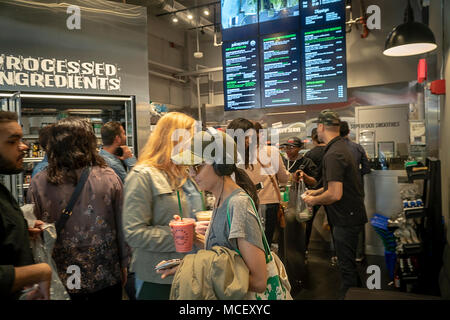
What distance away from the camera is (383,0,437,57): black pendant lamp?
11.6ft

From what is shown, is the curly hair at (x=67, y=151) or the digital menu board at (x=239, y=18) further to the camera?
the digital menu board at (x=239, y=18)

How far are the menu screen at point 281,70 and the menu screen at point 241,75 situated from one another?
0.15m

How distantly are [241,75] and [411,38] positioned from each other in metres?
2.76

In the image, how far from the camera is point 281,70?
5398mm

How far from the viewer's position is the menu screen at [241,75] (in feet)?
18.4

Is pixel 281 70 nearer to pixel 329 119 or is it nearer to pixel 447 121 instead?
pixel 329 119

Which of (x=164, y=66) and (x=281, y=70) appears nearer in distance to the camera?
(x=281, y=70)

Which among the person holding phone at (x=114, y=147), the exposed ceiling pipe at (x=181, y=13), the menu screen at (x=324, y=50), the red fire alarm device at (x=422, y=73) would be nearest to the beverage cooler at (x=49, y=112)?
the person holding phone at (x=114, y=147)

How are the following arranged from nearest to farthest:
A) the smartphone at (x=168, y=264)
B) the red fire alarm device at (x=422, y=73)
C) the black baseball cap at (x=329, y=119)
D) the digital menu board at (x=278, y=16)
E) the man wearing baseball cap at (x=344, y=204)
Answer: the smartphone at (x=168, y=264) → the man wearing baseball cap at (x=344, y=204) → the black baseball cap at (x=329, y=119) → the red fire alarm device at (x=422, y=73) → the digital menu board at (x=278, y=16)

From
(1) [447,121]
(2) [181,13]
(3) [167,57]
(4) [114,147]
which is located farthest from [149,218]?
(3) [167,57]

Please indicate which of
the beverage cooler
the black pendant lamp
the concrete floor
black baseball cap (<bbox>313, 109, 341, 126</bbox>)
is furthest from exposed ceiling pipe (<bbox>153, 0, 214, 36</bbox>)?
the concrete floor

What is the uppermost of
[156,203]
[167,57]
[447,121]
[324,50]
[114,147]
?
[167,57]

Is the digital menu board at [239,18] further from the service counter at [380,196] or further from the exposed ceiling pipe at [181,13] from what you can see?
the service counter at [380,196]
